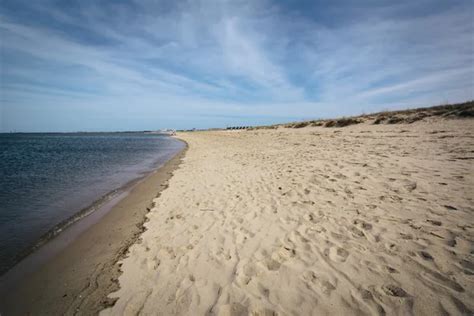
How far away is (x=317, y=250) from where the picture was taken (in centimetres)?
345

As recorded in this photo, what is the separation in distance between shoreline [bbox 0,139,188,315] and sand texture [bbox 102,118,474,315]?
14.6 inches

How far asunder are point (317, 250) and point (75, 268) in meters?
4.34

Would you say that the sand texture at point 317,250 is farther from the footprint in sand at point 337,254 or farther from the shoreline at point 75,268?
the shoreline at point 75,268

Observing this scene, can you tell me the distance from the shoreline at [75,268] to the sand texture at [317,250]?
1.22ft

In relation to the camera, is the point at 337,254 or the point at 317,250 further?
the point at 317,250

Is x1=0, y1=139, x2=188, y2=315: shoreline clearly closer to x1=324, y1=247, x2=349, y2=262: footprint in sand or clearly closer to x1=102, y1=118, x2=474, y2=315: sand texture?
x1=102, y1=118, x2=474, y2=315: sand texture

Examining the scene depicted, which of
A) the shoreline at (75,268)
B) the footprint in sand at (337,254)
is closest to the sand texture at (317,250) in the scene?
the footprint in sand at (337,254)

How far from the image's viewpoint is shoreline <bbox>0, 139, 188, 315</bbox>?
3225mm

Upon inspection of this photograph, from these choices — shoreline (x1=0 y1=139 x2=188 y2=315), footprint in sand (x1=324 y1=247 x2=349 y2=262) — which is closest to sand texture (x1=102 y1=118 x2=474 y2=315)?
footprint in sand (x1=324 y1=247 x2=349 y2=262)

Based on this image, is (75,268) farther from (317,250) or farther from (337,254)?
(337,254)

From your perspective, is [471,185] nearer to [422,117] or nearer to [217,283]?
[217,283]

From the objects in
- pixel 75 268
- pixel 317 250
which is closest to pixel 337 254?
pixel 317 250

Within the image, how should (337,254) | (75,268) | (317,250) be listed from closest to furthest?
(337,254) < (317,250) < (75,268)

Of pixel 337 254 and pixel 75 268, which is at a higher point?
pixel 337 254
